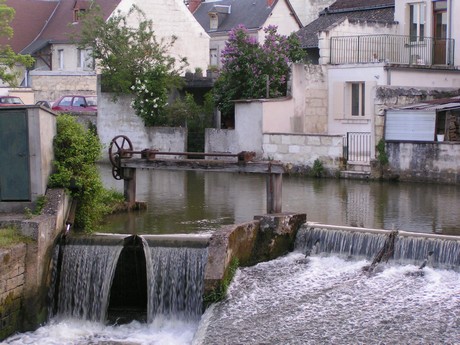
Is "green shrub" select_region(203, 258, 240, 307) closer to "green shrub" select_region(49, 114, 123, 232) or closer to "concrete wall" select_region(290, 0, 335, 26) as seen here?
"green shrub" select_region(49, 114, 123, 232)

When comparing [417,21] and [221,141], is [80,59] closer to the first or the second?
[221,141]

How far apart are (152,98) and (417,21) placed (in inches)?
418

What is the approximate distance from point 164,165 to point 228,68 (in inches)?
577

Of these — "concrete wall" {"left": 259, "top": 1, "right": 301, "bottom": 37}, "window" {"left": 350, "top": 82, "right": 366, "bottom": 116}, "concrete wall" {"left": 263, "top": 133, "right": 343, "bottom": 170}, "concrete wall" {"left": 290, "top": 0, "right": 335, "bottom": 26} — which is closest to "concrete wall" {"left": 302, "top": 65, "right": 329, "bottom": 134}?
"window" {"left": 350, "top": 82, "right": 366, "bottom": 116}

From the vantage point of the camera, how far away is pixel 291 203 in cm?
2248

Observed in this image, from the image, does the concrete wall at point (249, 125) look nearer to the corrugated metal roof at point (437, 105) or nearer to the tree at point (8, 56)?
the corrugated metal roof at point (437, 105)

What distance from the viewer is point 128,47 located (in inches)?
1443

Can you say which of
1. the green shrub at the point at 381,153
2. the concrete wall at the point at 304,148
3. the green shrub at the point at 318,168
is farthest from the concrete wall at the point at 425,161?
the green shrub at the point at 318,168

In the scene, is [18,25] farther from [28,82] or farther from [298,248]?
[298,248]

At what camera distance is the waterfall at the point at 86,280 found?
16.0 metres

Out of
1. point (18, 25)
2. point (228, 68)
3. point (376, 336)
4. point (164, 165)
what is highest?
point (18, 25)

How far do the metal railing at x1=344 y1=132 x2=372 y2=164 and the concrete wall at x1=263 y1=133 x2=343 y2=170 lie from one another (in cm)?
43

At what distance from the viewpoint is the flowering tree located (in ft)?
110

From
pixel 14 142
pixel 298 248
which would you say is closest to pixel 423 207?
pixel 298 248
